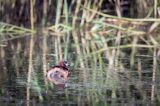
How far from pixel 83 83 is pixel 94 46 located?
2.23 meters

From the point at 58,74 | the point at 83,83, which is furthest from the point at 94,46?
the point at 83,83

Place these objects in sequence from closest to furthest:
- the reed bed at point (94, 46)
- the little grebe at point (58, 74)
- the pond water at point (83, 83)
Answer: the pond water at point (83, 83) → the reed bed at point (94, 46) → the little grebe at point (58, 74)

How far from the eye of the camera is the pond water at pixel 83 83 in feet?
12.2

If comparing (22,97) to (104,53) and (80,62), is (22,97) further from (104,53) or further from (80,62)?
(104,53)

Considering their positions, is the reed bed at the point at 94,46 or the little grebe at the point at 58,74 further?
the little grebe at the point at 58,74

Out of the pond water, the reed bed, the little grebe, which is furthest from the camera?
the little grebe

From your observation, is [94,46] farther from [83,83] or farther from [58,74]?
[83,83]

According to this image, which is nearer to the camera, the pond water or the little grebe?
the pond water

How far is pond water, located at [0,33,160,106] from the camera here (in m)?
3.73

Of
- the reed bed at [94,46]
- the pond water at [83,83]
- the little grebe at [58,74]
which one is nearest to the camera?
the pond water at [83,83]

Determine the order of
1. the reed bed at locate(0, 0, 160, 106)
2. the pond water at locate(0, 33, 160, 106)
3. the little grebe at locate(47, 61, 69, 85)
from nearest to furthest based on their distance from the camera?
the pond water at locate(0, 33, 160, 106)
the reed bed at locate(0, 0, 160, 106)
the little grebe at locate(47, 61, 69, 85)

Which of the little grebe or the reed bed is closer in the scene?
the reed bed

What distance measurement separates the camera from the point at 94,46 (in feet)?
21.2

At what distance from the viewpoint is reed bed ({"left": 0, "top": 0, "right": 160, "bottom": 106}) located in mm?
4176
